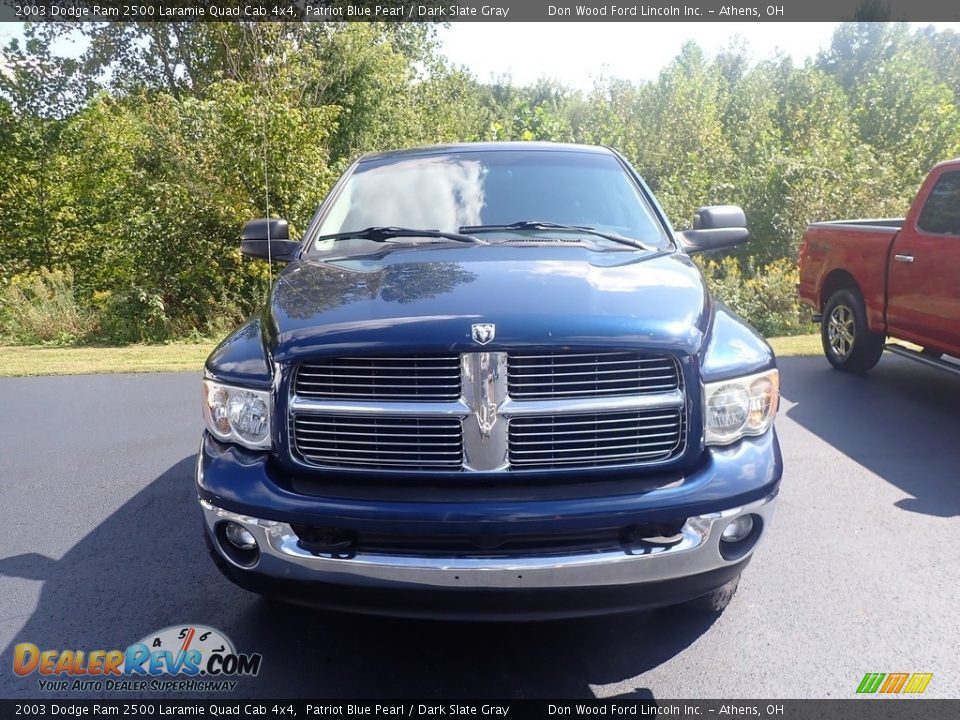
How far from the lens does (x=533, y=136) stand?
23844mm

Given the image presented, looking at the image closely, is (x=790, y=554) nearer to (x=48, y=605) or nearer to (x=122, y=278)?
(x=48, y=605)

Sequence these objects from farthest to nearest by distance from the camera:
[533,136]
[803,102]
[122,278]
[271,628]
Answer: [803,102] < [533,136] < [122,278] < [271,628]

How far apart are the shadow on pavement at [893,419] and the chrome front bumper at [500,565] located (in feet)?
7.97

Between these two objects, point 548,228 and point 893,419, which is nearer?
point 548,228

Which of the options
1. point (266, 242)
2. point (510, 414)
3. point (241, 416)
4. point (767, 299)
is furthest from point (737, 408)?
point (767, 299)

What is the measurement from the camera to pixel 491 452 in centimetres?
255

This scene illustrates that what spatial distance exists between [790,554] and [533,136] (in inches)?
847

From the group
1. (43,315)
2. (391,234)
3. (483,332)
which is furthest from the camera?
(43,315)

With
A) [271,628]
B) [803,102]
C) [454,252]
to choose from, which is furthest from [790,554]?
[803,102]

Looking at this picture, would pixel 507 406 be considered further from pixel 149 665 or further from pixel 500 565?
pixel 149 665

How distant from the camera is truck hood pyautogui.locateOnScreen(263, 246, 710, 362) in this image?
2.55 meters

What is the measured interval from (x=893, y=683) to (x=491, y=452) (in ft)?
5.48

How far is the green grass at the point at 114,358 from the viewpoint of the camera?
8609mm

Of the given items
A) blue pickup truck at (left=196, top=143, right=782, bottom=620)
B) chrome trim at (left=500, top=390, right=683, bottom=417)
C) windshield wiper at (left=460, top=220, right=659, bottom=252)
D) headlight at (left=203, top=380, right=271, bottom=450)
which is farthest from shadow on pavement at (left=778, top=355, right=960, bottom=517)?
headlight at (left=203, top=380, right=271, bottom=450)
